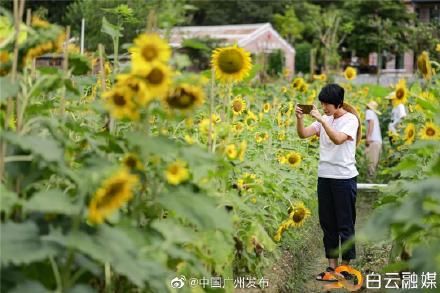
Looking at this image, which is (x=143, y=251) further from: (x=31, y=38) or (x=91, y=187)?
(x=31, y=38)

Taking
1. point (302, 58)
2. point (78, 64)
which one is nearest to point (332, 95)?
point (78, 64)

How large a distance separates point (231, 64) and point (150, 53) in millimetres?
814

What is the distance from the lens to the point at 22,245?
208 cm

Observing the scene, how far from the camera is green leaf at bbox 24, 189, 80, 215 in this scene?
82.0 inches

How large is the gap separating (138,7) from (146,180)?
55.8 feet

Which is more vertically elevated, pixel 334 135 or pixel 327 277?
pixel 334 135

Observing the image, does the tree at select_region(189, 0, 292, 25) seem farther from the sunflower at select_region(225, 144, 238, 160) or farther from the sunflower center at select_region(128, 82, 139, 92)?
the sunflower center at select_region(128, 82, 139, 92)

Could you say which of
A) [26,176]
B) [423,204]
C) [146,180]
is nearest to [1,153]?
[26,176]

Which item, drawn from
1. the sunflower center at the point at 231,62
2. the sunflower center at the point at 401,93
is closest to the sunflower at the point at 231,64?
the sunflower center at the point at 231,62

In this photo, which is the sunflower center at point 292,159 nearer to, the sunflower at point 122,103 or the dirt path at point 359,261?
the dirt path at point 359,261

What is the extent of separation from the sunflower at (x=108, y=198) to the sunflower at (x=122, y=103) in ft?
0.99

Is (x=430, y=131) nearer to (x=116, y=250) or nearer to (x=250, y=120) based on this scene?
(x=116, y=250)

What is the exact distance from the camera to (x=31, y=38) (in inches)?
94.5

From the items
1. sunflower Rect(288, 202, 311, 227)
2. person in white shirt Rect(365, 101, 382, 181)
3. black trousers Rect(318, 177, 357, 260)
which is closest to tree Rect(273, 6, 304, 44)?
person in white shirt Rect(365, 101, 382, 181)
